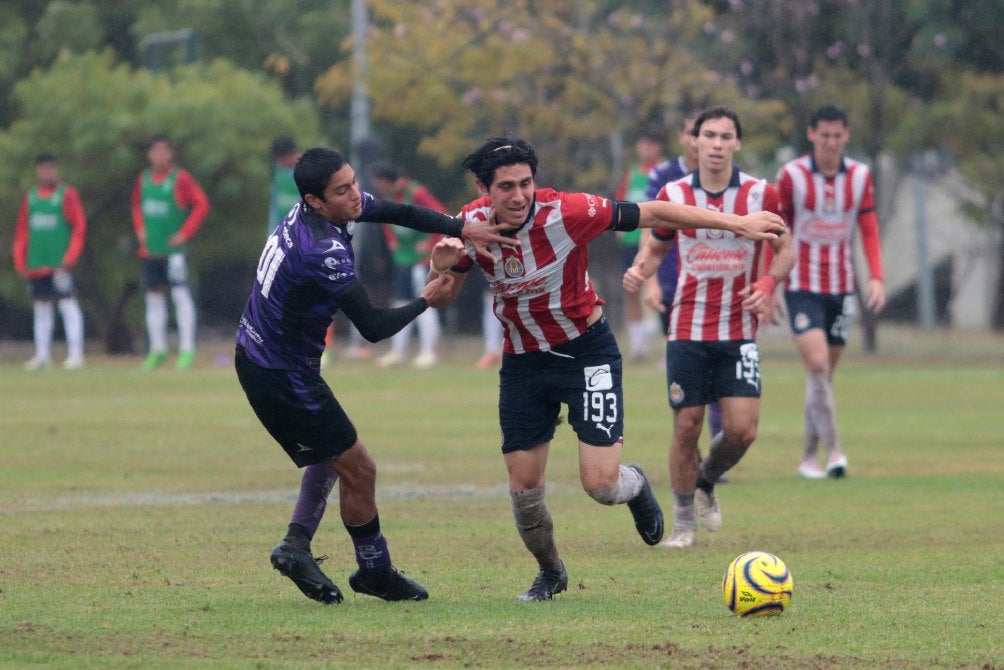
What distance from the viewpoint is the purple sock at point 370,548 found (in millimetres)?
7824

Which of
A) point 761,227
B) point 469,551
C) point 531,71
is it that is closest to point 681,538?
point 469,551

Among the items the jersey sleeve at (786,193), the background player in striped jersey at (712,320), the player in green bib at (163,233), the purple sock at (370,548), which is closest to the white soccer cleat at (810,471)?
the jersey sleeve at (786,193)

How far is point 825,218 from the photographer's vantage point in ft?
43.2

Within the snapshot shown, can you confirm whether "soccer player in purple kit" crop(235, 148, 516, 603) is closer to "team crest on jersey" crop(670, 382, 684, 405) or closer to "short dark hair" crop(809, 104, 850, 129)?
"team crest on jersey" crop(670, 382, 684, 405)

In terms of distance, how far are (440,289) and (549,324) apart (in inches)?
26.7

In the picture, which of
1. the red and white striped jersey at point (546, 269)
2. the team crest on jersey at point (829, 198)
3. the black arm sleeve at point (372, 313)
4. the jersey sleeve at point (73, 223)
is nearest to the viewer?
the black arm sleeve at point (372, 313)

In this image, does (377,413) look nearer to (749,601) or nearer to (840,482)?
(840,482)

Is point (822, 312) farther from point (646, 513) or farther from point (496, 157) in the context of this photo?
point (496, 157)

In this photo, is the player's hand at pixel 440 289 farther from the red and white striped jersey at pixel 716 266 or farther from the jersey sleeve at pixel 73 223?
the jersey sleeve at pixel 73 223

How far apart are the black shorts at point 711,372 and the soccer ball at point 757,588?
2608 millimetres

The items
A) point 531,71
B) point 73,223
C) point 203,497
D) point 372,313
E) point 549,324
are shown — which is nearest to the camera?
point 372,313

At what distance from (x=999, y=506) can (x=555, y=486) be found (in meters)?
2.98

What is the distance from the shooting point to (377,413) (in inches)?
698

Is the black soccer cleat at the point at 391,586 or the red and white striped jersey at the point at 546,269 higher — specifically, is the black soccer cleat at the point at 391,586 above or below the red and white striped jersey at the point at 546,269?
below
